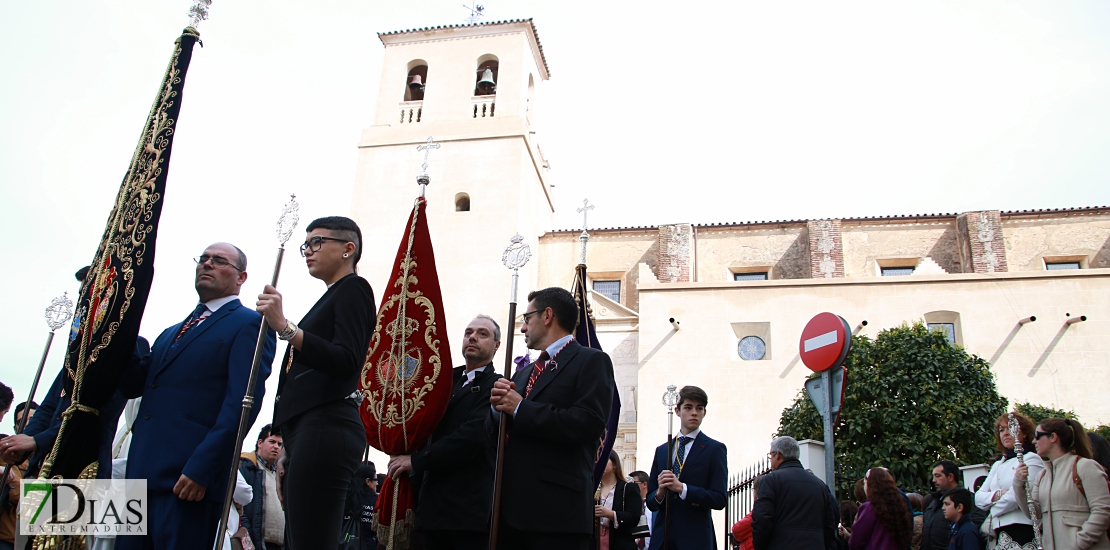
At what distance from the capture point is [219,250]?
13.5ft

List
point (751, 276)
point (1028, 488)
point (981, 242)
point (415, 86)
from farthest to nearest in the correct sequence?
point (415, 86) → point (751, 276) → point (981, 242) → point (1028, 488)

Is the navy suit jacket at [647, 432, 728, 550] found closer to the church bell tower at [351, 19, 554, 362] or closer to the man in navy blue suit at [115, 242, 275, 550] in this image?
the man in navy blue suit at [115, 242, 275, 550]

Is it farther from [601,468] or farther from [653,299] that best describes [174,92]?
[653,299]

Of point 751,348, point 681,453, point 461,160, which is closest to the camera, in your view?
point 681,453

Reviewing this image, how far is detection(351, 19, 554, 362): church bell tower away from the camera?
76.8 feet

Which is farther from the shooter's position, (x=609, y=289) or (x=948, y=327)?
(x=609, y=289)

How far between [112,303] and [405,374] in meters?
1.54

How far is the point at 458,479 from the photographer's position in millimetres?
4105

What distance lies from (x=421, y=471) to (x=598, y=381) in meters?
1.22

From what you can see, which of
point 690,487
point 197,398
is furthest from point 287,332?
point 690,487

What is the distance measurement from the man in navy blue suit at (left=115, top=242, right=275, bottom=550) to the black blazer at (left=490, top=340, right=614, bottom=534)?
1237 mm

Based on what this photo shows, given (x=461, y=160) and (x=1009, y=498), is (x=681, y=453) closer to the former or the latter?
(x=1009, y=498)

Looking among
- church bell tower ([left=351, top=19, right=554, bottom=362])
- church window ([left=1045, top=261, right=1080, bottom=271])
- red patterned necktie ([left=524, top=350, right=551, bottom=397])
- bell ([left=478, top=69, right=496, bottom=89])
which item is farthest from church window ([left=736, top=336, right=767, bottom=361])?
red patterned necktie ([left=524, top=350, right=551, bottom=397])

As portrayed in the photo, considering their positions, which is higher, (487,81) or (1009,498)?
(487,81)
